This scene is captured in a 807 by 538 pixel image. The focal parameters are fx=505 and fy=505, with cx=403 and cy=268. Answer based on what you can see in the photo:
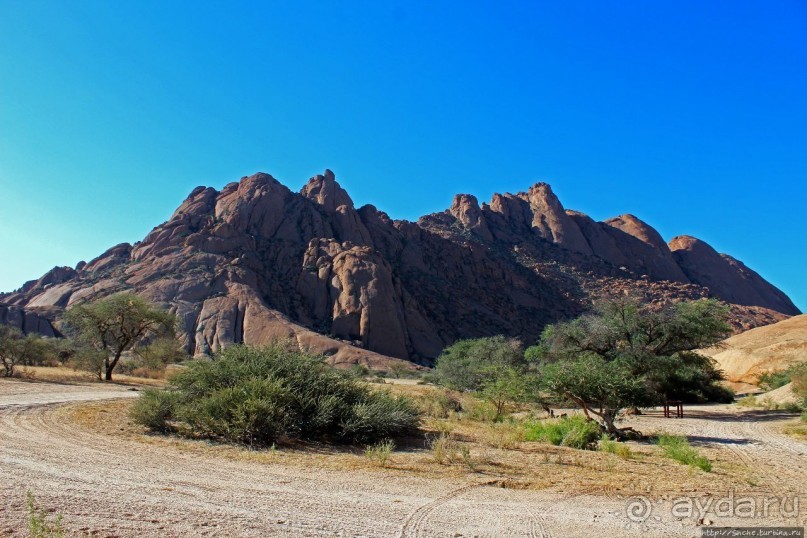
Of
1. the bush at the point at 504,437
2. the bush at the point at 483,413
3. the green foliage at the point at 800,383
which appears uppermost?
the green foliage at the point at 800,383

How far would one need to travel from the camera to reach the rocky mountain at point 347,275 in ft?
214

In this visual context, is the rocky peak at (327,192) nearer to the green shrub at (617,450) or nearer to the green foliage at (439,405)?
the green foliage at (439,405)

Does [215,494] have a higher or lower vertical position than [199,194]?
lower

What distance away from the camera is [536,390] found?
17422mm

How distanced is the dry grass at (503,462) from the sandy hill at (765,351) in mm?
35570

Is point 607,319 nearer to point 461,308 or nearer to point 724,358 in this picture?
point 724,358

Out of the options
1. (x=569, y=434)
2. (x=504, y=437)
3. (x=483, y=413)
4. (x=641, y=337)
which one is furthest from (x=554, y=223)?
(x=504, y=437)

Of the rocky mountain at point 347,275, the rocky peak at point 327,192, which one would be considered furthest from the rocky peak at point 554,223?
the rocky peak at point 327,192

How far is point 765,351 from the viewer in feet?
146

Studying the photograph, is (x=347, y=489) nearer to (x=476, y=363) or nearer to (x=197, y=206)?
(x=476, y=363)

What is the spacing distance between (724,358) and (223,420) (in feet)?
170

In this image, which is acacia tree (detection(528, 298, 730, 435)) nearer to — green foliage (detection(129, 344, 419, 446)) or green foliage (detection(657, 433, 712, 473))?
green foliage (detection(657, 433, 712, 473))

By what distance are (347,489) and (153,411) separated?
7009 millimetres

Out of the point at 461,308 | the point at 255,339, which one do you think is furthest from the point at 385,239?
the point at 255,339
